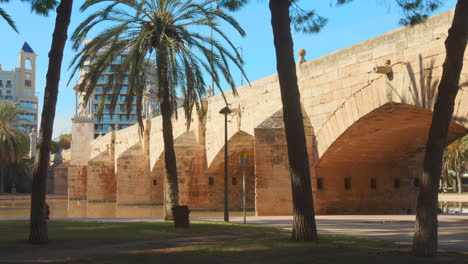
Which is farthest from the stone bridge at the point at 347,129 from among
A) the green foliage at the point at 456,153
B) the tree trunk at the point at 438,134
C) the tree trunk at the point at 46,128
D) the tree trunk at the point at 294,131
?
the green foliage at the point at 456,153

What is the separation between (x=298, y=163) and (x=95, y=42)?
6.66 metres

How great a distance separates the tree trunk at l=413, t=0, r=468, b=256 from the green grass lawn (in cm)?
26

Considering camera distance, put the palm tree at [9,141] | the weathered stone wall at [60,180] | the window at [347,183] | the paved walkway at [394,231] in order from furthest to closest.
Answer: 1. the weathered stone wall at [60,180]
2. the palm tree at [9,141]
3. the window at [347,183]
4. the paved walkway at [394,231]

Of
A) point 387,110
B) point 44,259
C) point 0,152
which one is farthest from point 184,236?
point 0,152

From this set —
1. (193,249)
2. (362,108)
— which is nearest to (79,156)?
(362,108)

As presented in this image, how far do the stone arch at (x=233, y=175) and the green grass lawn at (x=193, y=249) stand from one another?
12.9 meters

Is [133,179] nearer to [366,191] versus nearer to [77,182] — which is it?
[77,182]

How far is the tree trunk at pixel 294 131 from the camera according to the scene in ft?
25.1

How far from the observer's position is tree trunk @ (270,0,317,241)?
764cm

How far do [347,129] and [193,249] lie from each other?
8594 mm

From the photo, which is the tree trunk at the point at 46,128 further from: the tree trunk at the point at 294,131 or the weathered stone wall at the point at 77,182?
the weathered stone wall at the point at 77,182

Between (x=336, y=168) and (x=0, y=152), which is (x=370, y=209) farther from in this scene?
(x=0, y=152)

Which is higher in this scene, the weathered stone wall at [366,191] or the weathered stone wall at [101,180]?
the weathered stone wall at [101,180]

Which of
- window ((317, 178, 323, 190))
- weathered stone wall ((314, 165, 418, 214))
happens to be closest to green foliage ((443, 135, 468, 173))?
weathered stone wall ((314, 165, 418, 214))
